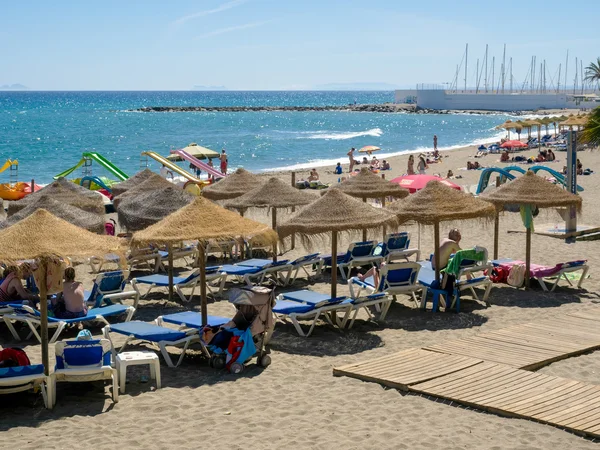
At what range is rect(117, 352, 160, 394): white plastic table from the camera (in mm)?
7495

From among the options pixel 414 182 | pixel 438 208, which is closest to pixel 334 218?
pixel 438 208

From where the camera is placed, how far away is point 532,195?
11828mm

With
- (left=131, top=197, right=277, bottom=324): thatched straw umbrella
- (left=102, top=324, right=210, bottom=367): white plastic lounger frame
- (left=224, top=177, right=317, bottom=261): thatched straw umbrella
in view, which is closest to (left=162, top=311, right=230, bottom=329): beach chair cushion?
(left=131, top=197, right=277, bottom=324): thatched straw umbrella

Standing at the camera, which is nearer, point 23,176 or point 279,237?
point 279,237

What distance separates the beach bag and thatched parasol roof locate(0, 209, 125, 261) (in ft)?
21.3

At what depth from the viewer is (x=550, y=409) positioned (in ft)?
21.7

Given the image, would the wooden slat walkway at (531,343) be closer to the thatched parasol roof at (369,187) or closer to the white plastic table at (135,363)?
the white plastic table at (135,363)

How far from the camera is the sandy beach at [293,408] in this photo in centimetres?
619

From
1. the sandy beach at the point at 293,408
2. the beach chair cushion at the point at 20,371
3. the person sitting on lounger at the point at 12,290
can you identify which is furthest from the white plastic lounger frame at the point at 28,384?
the person sitting on lounger at the point at 12,290

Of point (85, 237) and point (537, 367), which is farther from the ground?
point (85, 237)

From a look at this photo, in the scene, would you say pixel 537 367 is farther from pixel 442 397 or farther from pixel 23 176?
pixel 23 176

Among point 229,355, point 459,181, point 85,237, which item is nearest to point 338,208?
point 229,355

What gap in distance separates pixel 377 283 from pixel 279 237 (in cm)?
178

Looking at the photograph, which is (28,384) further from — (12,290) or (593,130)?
(593,130)
